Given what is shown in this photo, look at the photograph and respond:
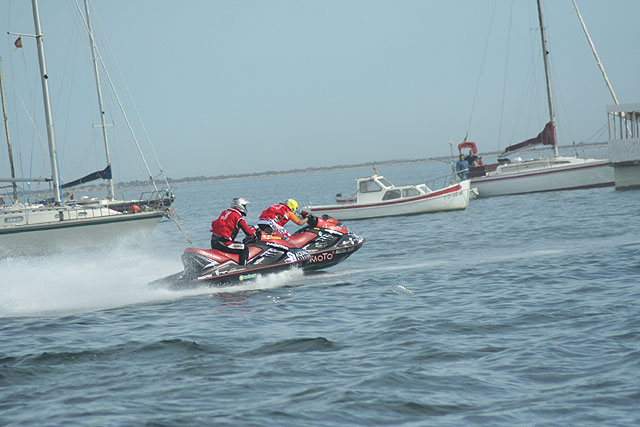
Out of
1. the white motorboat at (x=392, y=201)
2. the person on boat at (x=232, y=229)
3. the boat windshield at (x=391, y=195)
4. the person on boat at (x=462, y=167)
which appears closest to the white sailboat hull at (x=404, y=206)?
the white motorboat at (x=392, y=201)

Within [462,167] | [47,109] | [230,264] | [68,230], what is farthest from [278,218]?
[462,167]

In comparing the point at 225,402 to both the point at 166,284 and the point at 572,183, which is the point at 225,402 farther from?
the point at 572,183

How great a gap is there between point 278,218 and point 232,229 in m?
2.15

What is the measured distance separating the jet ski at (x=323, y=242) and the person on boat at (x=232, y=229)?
1.67m

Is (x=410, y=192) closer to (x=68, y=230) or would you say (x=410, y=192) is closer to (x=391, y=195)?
(x=391, y=195)

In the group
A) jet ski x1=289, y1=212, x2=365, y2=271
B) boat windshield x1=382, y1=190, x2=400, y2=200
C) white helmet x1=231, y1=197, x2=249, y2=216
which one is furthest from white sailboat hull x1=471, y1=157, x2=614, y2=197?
white helmet x1=231, y1=197, x2=249, y2=216

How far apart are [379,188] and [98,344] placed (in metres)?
24.4

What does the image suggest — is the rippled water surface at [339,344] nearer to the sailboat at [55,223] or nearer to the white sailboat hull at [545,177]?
the sailboat at [55,223]

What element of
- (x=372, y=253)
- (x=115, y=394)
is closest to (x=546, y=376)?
(x=115, y=394)

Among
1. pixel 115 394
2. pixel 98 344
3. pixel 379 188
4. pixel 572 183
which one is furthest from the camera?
pixel 572 183

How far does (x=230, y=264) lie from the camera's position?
1370cm

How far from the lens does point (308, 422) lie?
6.09 metres

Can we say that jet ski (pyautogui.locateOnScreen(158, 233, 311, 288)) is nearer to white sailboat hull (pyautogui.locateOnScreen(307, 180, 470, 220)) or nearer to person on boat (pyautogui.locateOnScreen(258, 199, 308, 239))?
person on boat (pyautogui.locateOnScreen(258, 199, 308, 239))

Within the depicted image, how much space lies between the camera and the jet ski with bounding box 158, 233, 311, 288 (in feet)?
44.1
